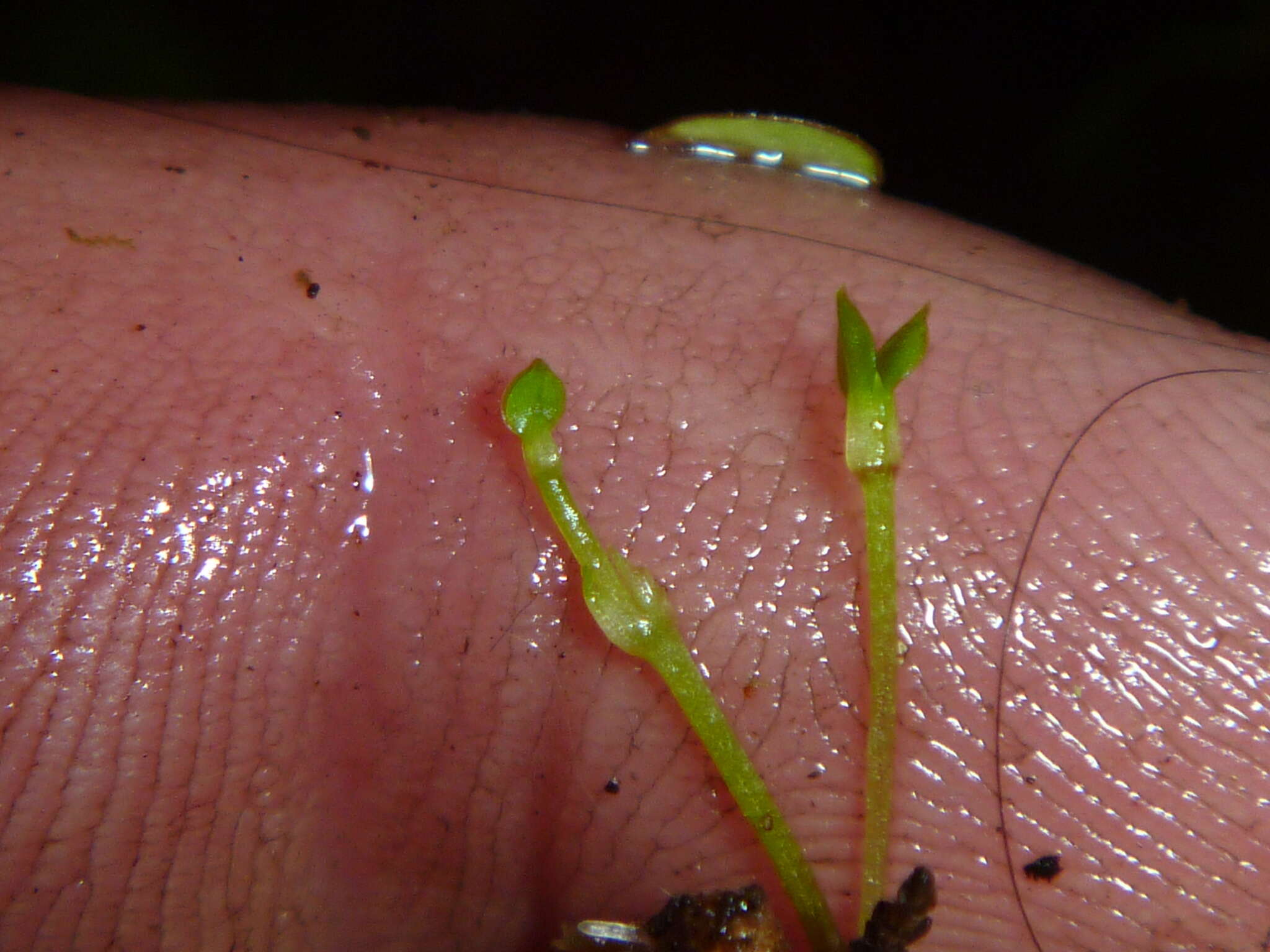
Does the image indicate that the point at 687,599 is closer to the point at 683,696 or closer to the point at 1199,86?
the point at 683,696

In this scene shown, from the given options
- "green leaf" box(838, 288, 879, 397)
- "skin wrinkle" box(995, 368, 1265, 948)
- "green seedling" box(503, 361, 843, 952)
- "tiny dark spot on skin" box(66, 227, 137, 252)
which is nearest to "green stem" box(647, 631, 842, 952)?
"green seedling" box(503, 361, 843, 952)

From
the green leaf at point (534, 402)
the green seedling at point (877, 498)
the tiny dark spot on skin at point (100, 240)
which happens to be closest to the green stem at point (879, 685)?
the green seedling at point (877, 498)

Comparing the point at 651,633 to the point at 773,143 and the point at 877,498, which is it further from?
the point at 773,143

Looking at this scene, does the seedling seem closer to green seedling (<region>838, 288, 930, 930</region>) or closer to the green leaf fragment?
green seedling (<region>838, 288, 930, 930</region>)

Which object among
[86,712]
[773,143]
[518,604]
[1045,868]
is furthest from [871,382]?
[86,712]

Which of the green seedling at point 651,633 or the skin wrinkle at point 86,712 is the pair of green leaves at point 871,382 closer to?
the green seedling at point 651,633
